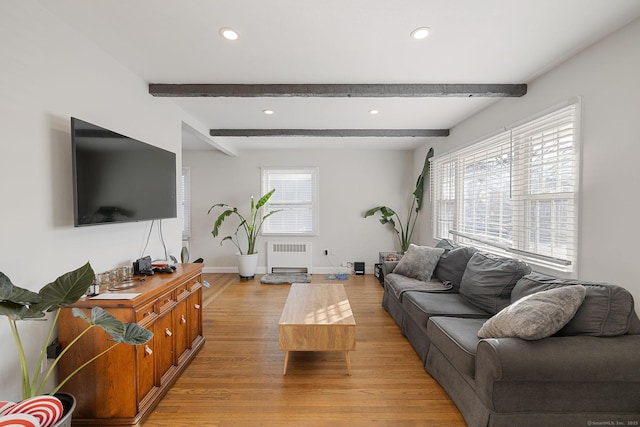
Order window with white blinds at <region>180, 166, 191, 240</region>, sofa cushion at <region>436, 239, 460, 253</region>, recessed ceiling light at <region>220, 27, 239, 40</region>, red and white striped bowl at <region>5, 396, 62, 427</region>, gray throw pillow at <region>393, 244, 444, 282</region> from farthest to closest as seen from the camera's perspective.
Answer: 1. window with white blinds at <region>180, 166, 191, 240</region>
2. sofa cushion at <region>436, 239, 460, 253</region>
3. gray throw pillow at <region>393, 244, 444, 282</region>
4. recessed ceiling light at <region>220, 27, 239, 40</region>
5. red and white striped bowl at <region>5, 396, 62, 427</region>

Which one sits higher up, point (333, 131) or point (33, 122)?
point (333, 131)

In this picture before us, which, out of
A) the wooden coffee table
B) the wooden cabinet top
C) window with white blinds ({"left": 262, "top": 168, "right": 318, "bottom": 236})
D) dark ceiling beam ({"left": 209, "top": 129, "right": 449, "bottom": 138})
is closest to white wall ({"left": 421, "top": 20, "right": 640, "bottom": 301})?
the wooden coffee table

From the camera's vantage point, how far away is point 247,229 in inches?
207

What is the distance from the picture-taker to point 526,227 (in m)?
→ 2.57

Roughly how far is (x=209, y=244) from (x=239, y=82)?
3.78 m

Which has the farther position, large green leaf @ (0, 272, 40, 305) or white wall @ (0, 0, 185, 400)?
white wall @ (0, 0, 185, 400)

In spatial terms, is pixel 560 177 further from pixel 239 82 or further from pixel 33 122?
pixel 33 122

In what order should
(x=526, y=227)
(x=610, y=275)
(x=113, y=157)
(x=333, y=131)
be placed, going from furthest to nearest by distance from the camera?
(x=333, y=131)
(x=526, y=227)
(x=113, y=157)
(x=610, y=275)

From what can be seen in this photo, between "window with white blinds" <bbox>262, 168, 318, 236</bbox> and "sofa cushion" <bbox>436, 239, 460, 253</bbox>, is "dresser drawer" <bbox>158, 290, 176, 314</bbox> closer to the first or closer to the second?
"sofa cushion" <bbox>436, 239, 460, 253</bbox>

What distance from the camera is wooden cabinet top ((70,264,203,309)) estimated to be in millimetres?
1624

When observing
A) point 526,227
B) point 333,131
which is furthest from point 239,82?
point 526,227

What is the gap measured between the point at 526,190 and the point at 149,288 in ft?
10.6

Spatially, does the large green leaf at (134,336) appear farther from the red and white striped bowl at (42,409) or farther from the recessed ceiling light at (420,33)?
the recessed ceiling light at (420,33)

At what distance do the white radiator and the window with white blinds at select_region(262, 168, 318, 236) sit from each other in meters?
0.24
